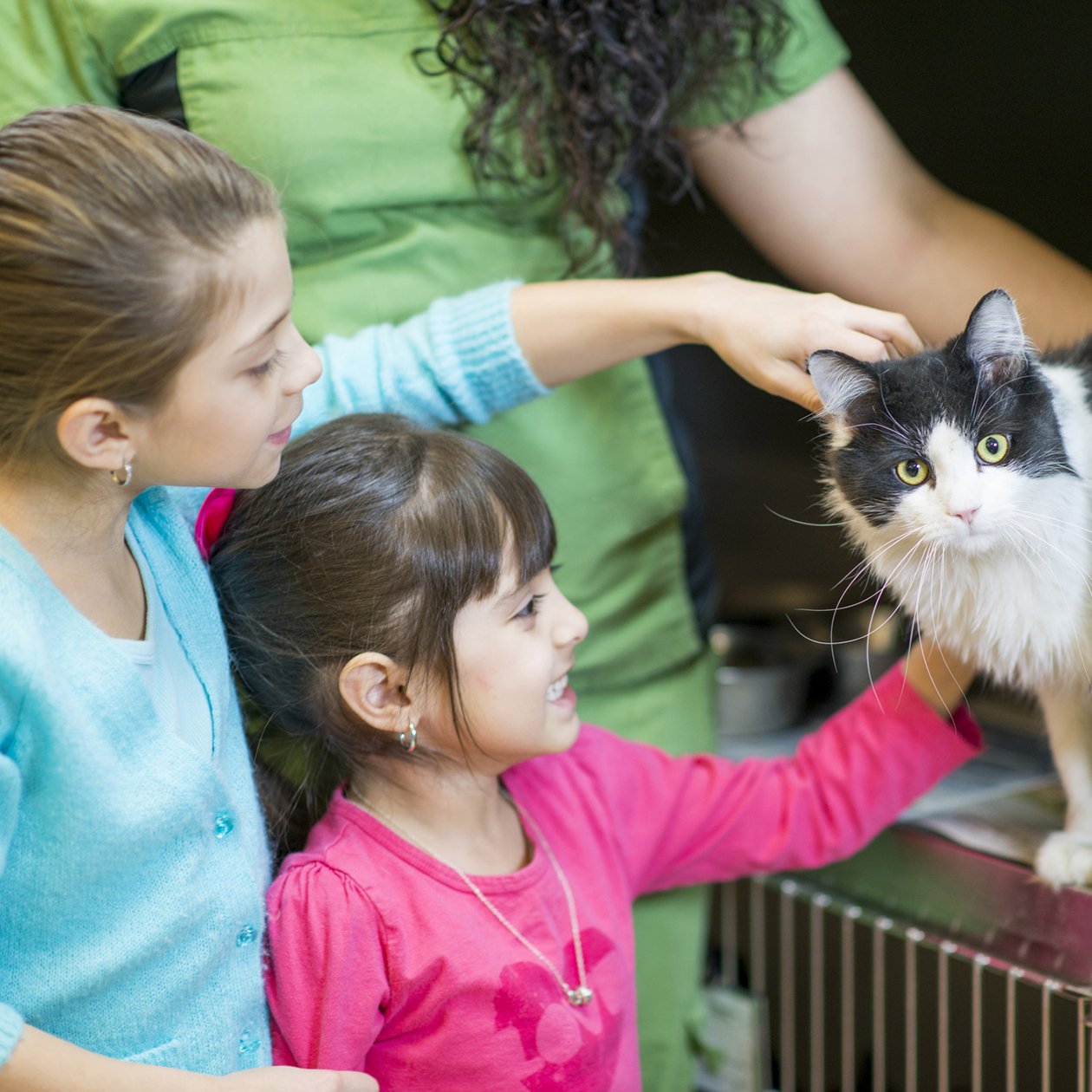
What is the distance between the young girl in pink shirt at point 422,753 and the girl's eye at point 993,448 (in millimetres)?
311

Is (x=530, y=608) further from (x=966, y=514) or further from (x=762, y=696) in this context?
(x=762, y=696)

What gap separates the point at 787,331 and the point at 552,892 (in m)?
0.47

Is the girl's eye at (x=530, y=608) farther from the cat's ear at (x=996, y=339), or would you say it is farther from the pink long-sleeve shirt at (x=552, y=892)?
the cat's ear at (x=996, y=339)

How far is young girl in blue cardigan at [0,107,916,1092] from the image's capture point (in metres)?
0.68

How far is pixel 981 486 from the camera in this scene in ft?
2.61

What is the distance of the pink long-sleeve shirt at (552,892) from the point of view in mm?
857

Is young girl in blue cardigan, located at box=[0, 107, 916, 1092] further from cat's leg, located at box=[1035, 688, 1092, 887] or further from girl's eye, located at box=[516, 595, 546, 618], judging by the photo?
cat's leg, located at box=[1035, 688, 1092, 887]

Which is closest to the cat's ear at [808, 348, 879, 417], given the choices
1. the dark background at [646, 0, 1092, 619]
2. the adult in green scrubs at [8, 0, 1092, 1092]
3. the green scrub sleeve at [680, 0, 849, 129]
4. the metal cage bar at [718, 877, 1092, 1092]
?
the dark background at [646, 0, 1092, 619]

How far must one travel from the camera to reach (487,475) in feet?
3.00

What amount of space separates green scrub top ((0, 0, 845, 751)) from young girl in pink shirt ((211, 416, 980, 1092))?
20 centimetres

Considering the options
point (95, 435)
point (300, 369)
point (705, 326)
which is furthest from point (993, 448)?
point (95, 435)

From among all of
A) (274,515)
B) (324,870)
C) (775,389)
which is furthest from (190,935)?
(775,389)

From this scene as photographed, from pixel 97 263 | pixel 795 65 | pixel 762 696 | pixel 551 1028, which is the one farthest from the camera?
pixel 762 696

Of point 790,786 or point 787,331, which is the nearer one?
point 787,331
